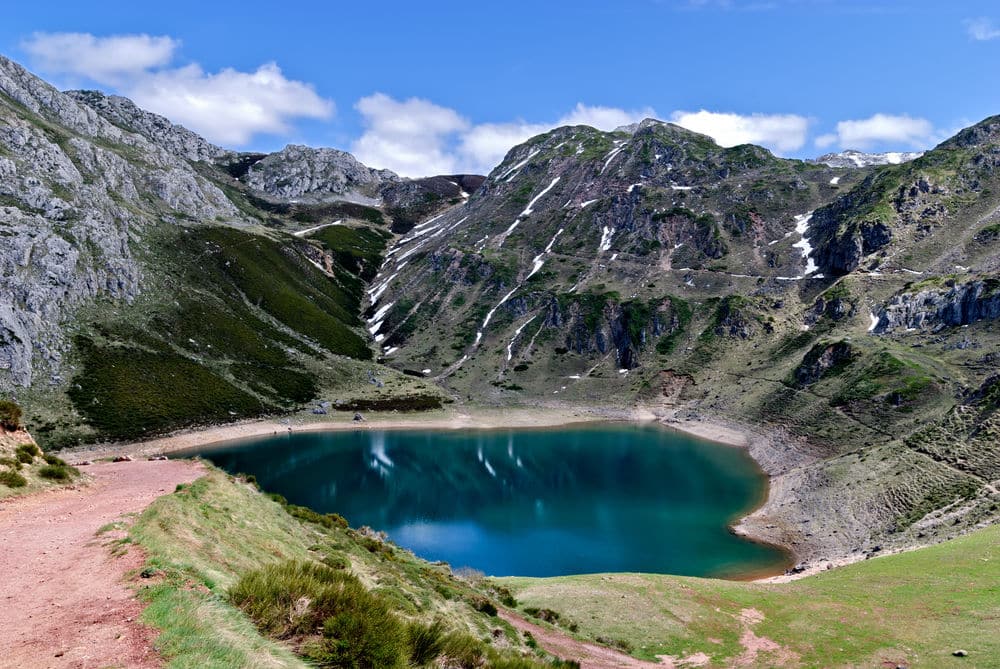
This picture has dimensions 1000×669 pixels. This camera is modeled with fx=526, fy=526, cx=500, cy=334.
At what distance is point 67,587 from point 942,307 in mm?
111911

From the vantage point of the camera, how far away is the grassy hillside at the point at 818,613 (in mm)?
18531

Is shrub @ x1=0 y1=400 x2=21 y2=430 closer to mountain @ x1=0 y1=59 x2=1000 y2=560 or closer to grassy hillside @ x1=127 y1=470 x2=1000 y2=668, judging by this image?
grassy hillside @ x1=127 y1=470 x2=1000 y2=668

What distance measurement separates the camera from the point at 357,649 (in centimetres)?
777

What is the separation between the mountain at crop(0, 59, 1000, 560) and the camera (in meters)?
65.2

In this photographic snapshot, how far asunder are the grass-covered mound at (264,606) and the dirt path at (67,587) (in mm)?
403

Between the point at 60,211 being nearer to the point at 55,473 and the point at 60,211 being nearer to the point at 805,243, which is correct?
the point at 55,473

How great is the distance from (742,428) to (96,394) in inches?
4120

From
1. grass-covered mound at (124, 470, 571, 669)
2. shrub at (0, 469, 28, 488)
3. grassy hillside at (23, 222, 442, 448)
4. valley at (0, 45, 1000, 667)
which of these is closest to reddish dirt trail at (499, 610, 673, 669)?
valley at (0, 45, 1000, 667)

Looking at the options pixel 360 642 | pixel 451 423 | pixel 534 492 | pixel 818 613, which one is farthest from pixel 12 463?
pixel 451 423

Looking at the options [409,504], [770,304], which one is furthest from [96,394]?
[770,304]

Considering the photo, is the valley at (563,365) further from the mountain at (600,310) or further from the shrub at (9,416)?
the mountain at (600,310)

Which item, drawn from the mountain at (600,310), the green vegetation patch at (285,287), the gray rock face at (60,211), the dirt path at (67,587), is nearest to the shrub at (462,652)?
the dirt path at (67,587)

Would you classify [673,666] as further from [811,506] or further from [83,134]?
[83,134]

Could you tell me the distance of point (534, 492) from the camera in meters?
67.2
